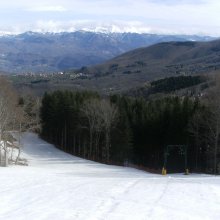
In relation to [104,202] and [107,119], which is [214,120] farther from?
[104,202]

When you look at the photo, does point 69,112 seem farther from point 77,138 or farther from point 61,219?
point 61,219

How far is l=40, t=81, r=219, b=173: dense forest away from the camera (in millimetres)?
72438

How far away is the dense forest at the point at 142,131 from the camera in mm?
72438

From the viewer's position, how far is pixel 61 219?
53.4 ft

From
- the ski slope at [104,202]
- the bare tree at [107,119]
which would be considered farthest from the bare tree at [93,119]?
the ski slope at [104,202]

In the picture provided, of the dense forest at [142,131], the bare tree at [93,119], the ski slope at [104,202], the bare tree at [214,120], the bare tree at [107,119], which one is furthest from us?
the bare tree at [93,119]

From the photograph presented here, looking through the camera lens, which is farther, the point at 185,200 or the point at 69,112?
the point at 69,112

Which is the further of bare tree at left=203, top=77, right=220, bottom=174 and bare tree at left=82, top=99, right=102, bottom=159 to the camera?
bare tree at left=82, top=99, right=102, bottom=159

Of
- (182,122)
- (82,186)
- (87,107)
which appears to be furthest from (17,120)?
(82,186)

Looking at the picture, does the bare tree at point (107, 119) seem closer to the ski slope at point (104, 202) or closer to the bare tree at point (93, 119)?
the bare tree at point (93, 119)

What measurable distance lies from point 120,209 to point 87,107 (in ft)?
Answer: 213

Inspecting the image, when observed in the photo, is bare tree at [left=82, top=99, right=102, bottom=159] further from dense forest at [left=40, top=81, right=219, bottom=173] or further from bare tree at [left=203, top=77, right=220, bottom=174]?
bare tree at [left=203, top=77, right=220, bottom=174]

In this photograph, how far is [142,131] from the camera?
81.6 m

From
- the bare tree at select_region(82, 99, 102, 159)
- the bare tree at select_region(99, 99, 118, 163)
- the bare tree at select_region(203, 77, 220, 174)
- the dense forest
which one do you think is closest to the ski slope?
the bare tree at select_region(203, 77, 220, 174)
